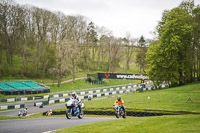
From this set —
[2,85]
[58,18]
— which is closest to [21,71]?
[2,85]

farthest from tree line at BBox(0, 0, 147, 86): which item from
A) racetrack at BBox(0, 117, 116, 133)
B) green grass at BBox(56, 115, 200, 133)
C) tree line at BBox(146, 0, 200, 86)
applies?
green grass at BBox(56, 115, 200, 133)

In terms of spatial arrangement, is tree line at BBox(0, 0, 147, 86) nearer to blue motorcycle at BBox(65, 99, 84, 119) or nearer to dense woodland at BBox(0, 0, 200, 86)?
dense woodland at BBox(0, 0, 200, 86)

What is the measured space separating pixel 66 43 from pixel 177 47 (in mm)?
29192

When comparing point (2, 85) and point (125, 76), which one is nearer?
point (2, 85)

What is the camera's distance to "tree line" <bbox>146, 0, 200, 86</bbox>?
162ft

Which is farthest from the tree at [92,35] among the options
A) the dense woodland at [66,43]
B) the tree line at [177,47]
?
the tree line at [177,47]

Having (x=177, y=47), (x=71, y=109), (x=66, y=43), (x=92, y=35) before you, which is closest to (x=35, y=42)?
(x=66, y=43)

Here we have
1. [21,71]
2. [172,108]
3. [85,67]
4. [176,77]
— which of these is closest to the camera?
[172,108]

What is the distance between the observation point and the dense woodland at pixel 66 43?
5012 centimetres

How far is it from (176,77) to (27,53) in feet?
148

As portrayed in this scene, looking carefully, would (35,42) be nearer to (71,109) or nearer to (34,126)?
(71,109)

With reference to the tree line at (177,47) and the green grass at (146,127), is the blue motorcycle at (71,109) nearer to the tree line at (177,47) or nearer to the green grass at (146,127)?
the green grass at (146,127)

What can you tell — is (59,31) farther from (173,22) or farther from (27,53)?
(173,22)

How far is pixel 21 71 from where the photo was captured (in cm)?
6138
